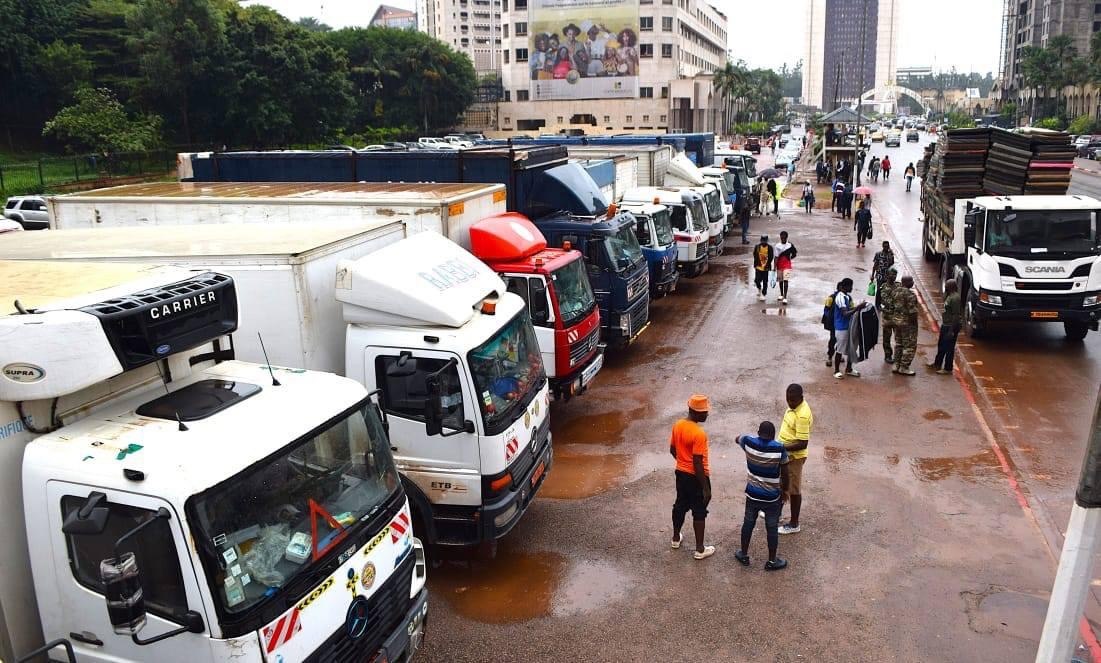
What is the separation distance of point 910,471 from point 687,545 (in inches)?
129

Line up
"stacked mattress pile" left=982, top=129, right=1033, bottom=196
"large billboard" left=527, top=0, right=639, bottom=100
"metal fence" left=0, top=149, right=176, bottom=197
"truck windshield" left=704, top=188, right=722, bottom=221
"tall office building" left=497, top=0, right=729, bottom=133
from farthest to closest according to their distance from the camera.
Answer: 1. "tall office building" left=497, top=0, right=729, bottom=133
2. "large billboard" left=527, top=0, right=639, bottom=100
3. "metal fence" left=0, top=149, right=176, bottom=197
4. "truck windshield" left=704, top=188, right=722, bottom=221
5. "stacked mattress pile" left=982, top=129, right=1033, bottom=196

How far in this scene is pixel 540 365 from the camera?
8.27m

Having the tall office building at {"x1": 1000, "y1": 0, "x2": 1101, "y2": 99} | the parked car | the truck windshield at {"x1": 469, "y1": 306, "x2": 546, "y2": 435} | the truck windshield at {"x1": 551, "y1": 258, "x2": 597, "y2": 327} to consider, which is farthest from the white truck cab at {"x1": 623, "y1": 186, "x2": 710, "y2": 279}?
the tall office building at {"x1": 1000, "y1": 0, "x2": 1101, "y2": 99}

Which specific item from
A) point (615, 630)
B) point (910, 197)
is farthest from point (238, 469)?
point (910, 197)

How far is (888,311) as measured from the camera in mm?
12805

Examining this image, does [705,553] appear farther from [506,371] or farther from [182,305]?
[182,305]

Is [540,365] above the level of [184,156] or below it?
below

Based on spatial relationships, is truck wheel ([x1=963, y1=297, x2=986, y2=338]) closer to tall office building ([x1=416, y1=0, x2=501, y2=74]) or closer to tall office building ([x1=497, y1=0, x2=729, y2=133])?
tall office building ([x1=497, y1=0, x2=729, y2=133])

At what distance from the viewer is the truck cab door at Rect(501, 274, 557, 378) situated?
34.7 feet

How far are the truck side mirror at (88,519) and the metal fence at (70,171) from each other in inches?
1388

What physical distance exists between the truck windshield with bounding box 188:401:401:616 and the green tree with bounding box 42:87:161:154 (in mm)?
39771

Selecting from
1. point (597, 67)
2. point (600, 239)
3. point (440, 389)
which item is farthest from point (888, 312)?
point (597, 67)

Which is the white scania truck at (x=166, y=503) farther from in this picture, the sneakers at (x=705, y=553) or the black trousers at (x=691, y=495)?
the sneakers at (x=705, y=553)

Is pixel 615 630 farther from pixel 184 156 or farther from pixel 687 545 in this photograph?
pixel 184 156
